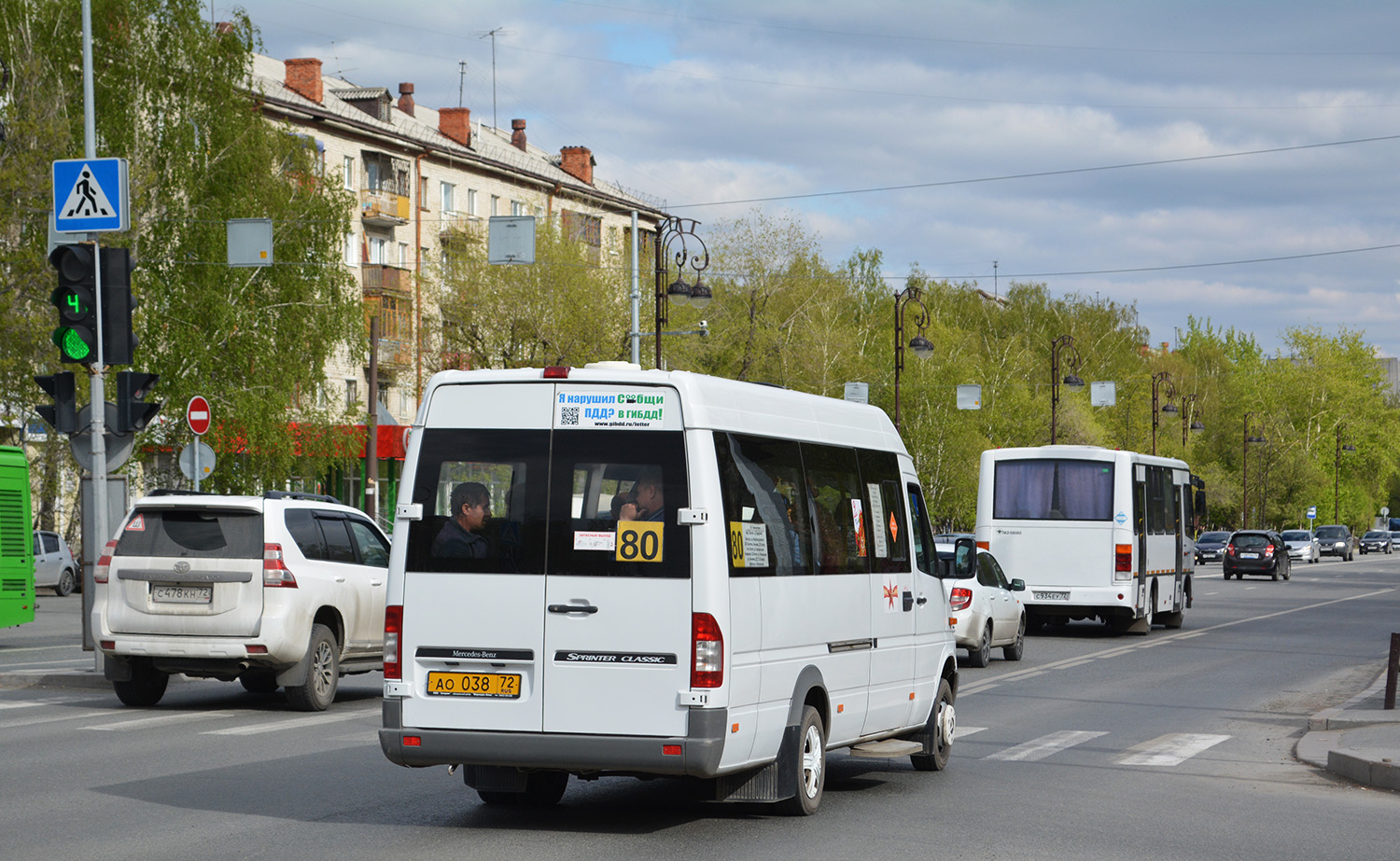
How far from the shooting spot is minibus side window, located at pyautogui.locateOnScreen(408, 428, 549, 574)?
29.5ft

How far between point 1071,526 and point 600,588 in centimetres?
1998

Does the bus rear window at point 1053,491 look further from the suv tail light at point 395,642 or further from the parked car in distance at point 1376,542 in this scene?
the parked car in distance at point 1376,542

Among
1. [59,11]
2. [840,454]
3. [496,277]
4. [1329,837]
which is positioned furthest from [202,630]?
[496,277]

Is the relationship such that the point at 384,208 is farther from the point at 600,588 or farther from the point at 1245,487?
the point at 600,588

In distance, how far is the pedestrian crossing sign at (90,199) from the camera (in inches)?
736

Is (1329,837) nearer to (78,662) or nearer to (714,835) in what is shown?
(714,835)

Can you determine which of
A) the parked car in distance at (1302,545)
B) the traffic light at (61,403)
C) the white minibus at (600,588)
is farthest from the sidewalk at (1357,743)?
the parked car in distance at (1302,545)

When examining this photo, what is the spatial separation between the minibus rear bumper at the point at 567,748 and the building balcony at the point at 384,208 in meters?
61.8

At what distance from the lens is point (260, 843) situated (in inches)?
337

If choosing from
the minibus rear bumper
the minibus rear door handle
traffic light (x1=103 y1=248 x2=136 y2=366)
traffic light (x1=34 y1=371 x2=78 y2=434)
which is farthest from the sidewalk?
traffic light (x1=34 y1=371 x2=78 y2=434)

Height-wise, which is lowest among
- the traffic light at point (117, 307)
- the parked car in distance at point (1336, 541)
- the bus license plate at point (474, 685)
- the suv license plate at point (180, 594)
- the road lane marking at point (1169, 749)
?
the parked car in distance at point (1336, 541)

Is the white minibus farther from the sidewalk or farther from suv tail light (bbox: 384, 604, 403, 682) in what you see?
the sidewalk

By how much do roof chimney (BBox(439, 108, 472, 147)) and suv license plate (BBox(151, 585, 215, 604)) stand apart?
2688 inches

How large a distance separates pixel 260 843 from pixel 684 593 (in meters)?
2.40
